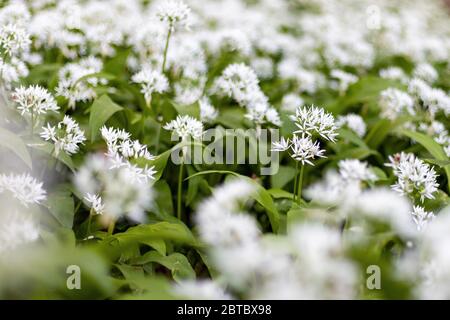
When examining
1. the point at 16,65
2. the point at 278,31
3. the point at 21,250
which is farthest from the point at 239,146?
the point at 278,31

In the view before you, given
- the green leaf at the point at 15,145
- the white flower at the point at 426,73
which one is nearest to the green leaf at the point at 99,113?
the green leaf at the point at 15,145

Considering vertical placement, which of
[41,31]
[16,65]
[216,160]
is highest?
[41,31]

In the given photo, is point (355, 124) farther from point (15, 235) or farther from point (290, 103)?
point (15, 235)

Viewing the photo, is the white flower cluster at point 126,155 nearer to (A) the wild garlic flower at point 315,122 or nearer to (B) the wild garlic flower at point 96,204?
(B) the wild garlic flower at point 96,204

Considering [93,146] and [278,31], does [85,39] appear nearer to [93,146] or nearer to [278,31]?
[93,146]
